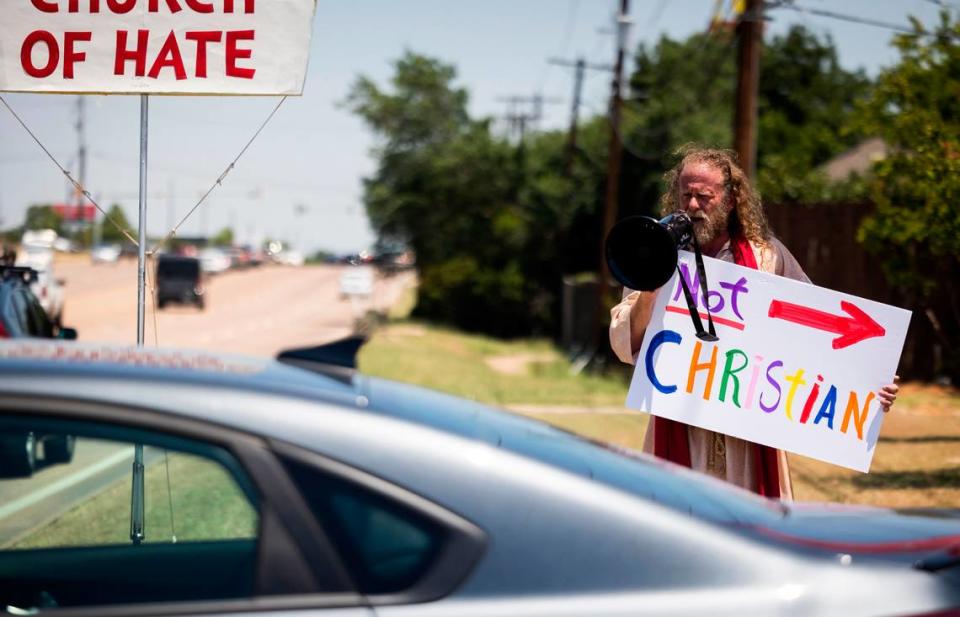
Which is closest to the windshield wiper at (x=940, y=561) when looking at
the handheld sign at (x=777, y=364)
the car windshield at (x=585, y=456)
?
the car windshield at (x=585, y=456)

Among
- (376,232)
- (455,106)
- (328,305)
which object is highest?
(455,106)

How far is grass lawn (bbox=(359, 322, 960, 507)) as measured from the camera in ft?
31.8

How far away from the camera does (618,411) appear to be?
16.6 metres

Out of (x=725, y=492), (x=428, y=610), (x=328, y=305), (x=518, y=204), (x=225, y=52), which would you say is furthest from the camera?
Result: (x=328, y=305)

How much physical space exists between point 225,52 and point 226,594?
327 cm

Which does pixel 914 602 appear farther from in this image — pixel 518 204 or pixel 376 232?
pixel 376 232

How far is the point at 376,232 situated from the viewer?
47.0 metres

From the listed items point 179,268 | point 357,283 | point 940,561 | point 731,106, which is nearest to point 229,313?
point 179,268

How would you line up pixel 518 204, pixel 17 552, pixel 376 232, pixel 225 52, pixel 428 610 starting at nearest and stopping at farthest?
pixel 428 610 → pixel 17 552 → pixel 225 52 → pixel 518 204 → pixel 376 232

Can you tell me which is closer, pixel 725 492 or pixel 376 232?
pixel 725 492

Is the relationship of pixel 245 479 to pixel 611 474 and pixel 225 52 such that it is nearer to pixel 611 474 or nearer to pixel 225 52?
pixel 611 474

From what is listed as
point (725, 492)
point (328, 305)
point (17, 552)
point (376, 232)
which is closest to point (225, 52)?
point (17, 552)

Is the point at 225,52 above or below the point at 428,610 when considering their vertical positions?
above

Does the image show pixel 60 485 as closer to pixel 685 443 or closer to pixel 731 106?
pixel 685 443
